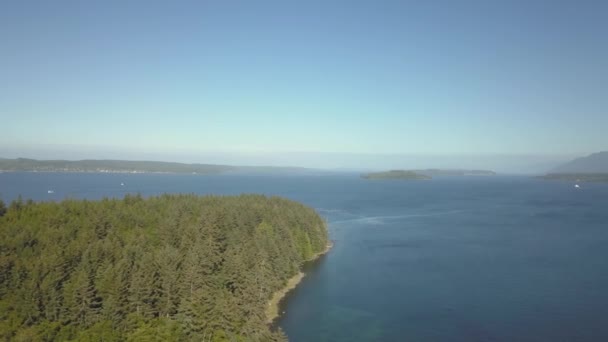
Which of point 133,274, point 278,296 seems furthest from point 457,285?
point 133,274

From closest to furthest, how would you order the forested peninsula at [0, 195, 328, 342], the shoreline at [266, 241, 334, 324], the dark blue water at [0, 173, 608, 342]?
the forested peninsula at [0, 195, 328, 342] < the dark blue water at [0, 173, 608, 342] < the shoreline at [266, 241, 334, 324]

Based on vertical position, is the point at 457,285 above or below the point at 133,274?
below

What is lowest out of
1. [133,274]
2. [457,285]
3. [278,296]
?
[278,296]

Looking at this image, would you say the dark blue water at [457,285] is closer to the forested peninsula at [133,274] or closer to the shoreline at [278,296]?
the shoreline at [278,296]

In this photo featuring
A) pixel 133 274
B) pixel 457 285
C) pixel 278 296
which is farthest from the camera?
pixel 457 285

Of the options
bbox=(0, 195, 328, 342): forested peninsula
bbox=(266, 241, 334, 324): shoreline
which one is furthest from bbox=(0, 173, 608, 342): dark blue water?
bbox=(0, 195, 328, 342): forested peninsula

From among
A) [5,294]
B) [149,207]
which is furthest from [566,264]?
[5,294]

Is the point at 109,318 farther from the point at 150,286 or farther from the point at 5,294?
the point at 5,294

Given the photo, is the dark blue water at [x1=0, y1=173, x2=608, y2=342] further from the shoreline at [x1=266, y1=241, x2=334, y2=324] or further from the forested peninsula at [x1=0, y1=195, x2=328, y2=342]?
the forested peninsula at [x1=0, y1=195, x2=328, y2=342]

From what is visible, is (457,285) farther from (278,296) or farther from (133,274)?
(133,274)
